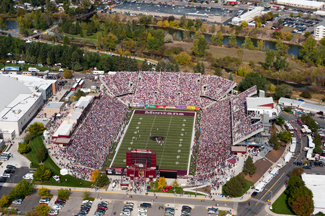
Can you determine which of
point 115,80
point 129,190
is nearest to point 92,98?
point 115,80

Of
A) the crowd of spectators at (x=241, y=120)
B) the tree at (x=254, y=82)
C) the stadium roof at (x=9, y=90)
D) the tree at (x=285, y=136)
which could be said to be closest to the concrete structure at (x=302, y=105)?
the tree at (x=254, y=82)

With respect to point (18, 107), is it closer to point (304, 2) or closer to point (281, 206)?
point (281, 206)

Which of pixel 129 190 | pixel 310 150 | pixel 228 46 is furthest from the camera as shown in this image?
pixel 228 46

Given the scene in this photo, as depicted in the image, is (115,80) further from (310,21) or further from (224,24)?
(310,21)

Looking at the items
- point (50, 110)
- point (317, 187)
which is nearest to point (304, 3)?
point (50, 110)

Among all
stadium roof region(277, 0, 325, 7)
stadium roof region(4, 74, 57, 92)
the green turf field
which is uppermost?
stadium roof region(4, 74, 57, 92)

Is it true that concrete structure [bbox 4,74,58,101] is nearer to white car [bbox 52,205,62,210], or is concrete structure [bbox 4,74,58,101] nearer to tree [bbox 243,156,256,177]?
white car [bbox 52,205,62,210]

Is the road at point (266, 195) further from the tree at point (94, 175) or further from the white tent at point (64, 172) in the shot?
the white tent at point (64, 172)

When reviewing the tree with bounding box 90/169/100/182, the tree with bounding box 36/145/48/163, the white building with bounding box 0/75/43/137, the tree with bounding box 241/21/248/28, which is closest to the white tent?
the tree with bounding box 90/169/100/182
